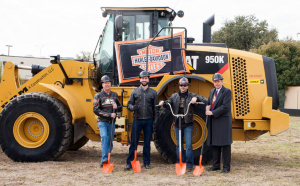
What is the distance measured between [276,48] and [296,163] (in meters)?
23.5

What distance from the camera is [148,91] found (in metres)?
7.00

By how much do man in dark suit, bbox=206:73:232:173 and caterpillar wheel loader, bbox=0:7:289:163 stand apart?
0.43 meters

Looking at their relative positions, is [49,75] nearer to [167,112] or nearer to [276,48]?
[167,112]

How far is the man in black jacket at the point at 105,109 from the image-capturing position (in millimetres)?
7039

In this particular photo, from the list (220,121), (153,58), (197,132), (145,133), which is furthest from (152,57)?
(220,121)

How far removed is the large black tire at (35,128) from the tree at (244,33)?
34.5 metres

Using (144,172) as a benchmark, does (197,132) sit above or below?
above

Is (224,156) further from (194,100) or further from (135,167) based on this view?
(135,167)

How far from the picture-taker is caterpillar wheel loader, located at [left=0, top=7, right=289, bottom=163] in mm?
7383

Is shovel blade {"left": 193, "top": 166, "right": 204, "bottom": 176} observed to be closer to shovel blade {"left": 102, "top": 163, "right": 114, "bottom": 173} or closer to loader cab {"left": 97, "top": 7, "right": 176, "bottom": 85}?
shovel blade {"left": 102, "top": 163, "right": 114, "bottom": 173}

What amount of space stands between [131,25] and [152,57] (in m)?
0.86

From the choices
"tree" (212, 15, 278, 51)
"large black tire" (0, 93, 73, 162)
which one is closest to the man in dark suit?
"large black tire" (0, 93, 73, 162)

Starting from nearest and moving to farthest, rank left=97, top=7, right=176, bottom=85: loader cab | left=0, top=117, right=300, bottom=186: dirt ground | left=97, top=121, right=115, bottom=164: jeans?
left=0, top=117, right=300, bottom=186: dirt ground → left=97, top=121, right=115, bottom=164: jeans → left=97, top=7, right=176, bottom=85: loader cab

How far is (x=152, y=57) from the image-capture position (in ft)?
25.0
